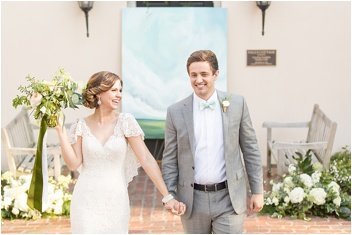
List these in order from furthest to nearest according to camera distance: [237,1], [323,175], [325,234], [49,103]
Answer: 1. [237,1]
2. [323,175]
3. [325,234]
4. [49,103]

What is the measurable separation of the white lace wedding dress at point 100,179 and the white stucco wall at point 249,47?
5075 millimetres

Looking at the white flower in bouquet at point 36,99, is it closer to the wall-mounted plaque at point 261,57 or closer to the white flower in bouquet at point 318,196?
the white flower in bouquet at point 318,196

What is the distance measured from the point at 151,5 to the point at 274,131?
2.40m

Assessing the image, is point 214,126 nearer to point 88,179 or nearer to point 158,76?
point 88,179

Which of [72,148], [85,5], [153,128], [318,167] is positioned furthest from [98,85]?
[153,128]

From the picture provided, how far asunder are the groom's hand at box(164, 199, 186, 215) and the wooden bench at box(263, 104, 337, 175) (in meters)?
3.93

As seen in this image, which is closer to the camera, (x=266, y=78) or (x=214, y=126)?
(x=214, y=126)

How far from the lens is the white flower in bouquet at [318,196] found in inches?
311

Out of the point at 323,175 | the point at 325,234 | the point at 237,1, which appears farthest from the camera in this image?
the point at 237,1

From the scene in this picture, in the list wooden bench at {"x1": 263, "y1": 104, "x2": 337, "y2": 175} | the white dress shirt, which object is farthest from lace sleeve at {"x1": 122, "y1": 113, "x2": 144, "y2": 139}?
wooden bench at {"x1": 263, "y1": 104, "x2": 337, "y2": 175}

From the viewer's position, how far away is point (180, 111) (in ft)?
16.9

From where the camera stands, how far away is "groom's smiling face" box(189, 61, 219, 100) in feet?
16.1

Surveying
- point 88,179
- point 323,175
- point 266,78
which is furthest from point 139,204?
point 88,179

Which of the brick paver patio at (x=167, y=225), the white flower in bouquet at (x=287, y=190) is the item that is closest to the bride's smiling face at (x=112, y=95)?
the brick paver patio at (x=167, y=225)
